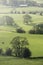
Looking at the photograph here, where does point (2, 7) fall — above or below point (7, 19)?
above

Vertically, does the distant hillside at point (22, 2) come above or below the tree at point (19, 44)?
above

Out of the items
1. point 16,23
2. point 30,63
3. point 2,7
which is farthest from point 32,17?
point 30,63

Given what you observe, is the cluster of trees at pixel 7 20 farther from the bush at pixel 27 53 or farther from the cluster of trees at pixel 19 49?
the bush at pixel 27 53

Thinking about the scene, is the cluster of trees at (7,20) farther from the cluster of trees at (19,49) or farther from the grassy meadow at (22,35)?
the cluster of trees at (19,49)

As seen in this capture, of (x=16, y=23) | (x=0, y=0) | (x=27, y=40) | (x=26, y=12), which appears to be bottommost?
(x=27, y=40)

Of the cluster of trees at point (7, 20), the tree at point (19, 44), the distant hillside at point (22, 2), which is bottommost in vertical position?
the tree at point (19, 44)

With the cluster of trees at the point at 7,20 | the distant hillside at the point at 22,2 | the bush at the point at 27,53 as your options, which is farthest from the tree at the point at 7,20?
the bush at the point at 27,53

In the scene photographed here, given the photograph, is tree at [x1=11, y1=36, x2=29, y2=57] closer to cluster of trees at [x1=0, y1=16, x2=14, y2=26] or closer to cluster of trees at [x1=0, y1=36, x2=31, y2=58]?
cluster of trees at [x1=0, y1=36, x2=31, y2=58]

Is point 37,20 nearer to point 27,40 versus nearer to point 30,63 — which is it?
point 27,40

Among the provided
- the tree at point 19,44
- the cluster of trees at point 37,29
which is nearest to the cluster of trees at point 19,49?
the tree at point 19,44

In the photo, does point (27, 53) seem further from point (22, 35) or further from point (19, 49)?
point (22, 35)
